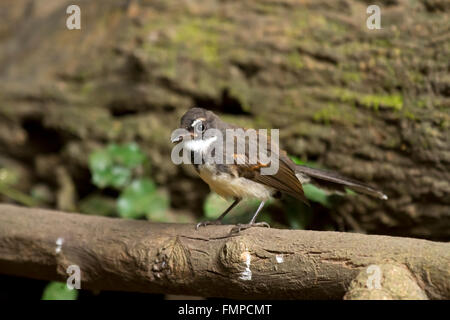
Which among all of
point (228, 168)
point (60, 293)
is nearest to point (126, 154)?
point (60, 293)

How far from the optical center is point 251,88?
5.19 metres

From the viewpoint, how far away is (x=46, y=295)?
13.5 feet

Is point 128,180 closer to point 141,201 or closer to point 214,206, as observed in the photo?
point 141,201

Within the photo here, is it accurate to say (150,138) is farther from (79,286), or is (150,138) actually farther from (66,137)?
(79,286)

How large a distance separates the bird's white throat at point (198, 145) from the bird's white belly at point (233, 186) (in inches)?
5.1

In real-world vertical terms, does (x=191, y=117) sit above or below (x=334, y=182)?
above

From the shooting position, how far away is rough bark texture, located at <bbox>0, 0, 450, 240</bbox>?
439 centimetres

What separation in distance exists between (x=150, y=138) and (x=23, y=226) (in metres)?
1.88

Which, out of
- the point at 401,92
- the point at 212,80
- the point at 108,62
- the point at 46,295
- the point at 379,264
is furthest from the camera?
the point at 108,62

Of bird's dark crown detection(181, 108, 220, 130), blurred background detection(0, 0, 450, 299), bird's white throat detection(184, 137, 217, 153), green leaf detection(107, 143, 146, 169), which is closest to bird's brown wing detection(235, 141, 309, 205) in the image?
bird's white throat detection(184, 137, 217, 153)

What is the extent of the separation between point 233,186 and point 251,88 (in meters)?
1.77

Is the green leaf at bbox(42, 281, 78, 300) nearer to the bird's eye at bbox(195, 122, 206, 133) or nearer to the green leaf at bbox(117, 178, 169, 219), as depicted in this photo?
the green leaf at bbox(117, 178, 169, 219)

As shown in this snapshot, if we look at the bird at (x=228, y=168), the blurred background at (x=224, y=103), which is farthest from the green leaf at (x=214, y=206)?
the bird at (x=228, y=168)

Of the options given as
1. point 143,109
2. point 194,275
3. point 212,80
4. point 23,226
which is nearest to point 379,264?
point 194,275
